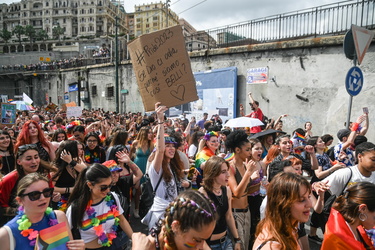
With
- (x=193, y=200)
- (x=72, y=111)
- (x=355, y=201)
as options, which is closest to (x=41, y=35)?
(x=72, y=111)

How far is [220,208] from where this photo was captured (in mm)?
2920

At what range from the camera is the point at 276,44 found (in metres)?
11.4

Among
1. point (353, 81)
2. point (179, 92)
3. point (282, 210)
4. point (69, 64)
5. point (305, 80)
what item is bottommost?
point (282, 210)

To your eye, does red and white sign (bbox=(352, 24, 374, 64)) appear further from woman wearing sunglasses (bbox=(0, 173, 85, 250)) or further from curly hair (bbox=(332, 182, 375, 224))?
woman wearing sunglasses (bbox=(0, 173, 85, 250))

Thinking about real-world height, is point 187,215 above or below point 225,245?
above

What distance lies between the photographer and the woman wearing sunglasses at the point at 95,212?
2680 mm

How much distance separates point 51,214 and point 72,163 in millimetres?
1508

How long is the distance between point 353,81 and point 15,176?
577 cm

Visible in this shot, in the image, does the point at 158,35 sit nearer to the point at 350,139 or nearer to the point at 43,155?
the point at 43,155

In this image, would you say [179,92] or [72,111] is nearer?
[179,92]

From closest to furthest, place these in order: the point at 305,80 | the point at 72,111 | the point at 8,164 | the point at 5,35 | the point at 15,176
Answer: the point at 15,176 → the point at 8,164 → the point at 305,80 → the point at 72,111 → the point at 5,35

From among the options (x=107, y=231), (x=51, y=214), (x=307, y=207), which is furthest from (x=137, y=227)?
(x=307, y=207)

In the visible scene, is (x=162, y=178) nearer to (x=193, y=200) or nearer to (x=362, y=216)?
(x=193, y=200)

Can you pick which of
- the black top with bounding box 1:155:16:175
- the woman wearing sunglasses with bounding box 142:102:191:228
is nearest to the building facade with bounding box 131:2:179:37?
the black top with bounding box 1:155:16:175
